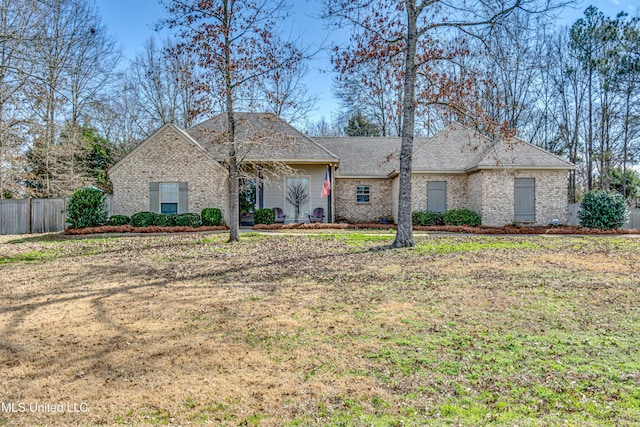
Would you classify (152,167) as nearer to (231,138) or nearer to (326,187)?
(231,138)

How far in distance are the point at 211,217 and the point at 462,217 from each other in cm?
1089

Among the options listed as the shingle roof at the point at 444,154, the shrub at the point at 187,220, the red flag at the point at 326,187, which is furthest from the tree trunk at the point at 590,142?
the shrub at the point at 187,220

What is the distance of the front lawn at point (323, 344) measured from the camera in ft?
11.0

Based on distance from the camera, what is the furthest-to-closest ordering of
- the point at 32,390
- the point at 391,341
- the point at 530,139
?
the point at 530,139
the point at 391,341
the point at 32,390

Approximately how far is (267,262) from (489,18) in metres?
9.87

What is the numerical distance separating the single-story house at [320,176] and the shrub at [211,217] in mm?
588

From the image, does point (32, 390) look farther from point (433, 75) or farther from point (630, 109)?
point (630, 109)

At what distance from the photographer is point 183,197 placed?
1759 cm

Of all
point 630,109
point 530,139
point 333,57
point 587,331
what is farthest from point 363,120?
point 587,331

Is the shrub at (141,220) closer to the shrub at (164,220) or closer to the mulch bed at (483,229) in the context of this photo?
the shrub at (164,220)

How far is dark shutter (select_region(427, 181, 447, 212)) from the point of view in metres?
19.4

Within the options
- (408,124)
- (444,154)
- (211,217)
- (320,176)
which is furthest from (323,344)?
(444,154)

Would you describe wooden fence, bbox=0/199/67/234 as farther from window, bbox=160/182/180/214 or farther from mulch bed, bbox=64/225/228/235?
window, bbox=160/182/180/214

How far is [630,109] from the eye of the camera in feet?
79.6
